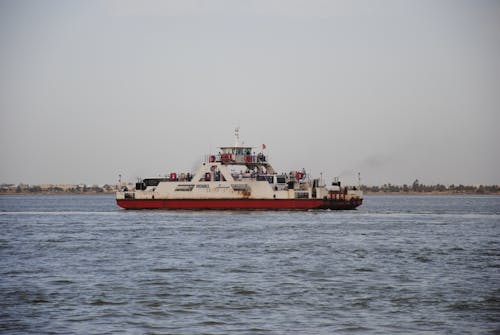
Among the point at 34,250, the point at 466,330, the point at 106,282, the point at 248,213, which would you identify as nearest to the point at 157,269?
the point at 106,282

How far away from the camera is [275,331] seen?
66.7ft

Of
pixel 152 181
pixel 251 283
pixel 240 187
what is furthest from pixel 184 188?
pixel 251 283

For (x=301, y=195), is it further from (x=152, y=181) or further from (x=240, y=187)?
(x=152, y=181)

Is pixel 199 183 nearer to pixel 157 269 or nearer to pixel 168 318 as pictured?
pixel 157 269

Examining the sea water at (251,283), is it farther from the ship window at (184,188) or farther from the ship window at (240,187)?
the ship window at (184,188)

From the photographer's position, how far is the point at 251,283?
28562 mm

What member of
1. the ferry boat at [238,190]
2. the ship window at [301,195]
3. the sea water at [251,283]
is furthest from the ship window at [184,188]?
the sea water at [251,283]

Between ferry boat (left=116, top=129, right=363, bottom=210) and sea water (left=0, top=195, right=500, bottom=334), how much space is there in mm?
27571

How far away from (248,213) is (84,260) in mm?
43233

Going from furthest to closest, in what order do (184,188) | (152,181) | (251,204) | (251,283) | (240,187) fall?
1. (152,181)
2. (184,188)
3. (240,187)
4. (251,204)
5. (251,283)

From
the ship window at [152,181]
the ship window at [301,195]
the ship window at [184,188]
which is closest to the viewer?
the ship window at [301,195]

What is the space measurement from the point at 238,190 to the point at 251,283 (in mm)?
53485

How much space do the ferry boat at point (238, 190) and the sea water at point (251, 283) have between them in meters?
27.6

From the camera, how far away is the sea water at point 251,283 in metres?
21.5
